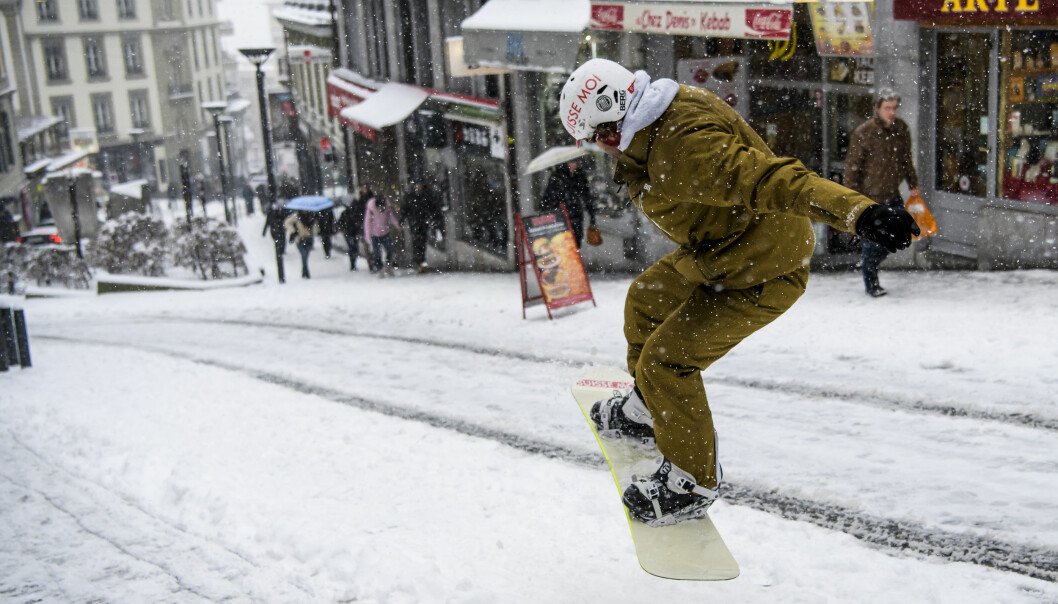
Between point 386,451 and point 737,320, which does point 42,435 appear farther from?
point 737,320

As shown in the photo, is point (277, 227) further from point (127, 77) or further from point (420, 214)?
point (127, 77)

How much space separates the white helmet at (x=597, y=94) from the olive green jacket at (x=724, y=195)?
0.57ft

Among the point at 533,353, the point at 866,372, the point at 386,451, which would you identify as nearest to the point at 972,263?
the point at 866,372

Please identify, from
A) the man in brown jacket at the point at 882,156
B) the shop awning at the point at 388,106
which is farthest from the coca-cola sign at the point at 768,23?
the shop awning at the point at 388,106

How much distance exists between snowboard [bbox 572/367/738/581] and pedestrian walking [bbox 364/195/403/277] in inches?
533

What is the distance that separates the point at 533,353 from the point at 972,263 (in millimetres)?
5146

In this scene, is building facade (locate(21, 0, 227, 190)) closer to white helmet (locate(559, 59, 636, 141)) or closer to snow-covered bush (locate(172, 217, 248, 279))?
snow-covered bush (locate(172, 217, 248, 279))

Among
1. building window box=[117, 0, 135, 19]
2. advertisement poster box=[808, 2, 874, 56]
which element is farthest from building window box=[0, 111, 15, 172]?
advertisement poster box=[808, 2, 874, 56]

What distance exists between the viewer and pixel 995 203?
966 centimetres

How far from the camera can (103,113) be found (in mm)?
59844

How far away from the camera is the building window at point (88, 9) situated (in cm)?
5822

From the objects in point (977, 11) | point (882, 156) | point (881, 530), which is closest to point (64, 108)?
point (977, 11)

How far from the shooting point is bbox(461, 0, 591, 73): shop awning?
11.9 meters

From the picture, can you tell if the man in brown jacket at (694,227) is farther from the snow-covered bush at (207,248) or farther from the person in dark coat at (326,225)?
the person in dark coat at (326,225)
